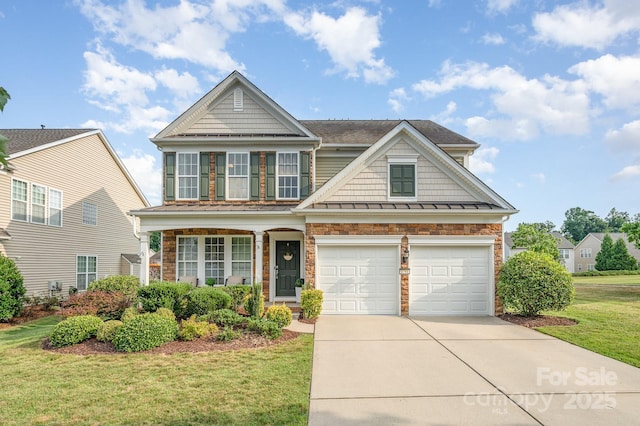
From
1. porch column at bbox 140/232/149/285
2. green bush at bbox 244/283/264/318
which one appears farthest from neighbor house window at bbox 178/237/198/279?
green bush at bbox 244/283/264/318

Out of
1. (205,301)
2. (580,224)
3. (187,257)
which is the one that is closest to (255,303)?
(205,301)

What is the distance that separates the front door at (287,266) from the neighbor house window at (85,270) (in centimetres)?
1026

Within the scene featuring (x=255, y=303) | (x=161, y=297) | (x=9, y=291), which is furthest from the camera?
(x=9, y=291)

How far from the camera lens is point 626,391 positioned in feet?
18.6

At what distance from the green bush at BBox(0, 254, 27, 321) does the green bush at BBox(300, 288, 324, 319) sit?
29.8 ft

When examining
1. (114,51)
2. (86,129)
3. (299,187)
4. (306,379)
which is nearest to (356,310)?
(299,187)

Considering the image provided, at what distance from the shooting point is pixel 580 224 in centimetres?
9312

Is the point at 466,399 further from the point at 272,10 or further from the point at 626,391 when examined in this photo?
the point at 272,10

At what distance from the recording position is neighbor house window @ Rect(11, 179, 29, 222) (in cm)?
1431

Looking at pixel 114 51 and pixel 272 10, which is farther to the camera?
pixel 114 51

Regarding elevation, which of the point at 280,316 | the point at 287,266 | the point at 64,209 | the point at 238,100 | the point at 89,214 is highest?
the point at 238,100

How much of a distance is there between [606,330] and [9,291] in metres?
17.0

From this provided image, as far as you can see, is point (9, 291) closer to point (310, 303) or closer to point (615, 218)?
point (310, 303)

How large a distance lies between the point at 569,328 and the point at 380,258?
520cm
